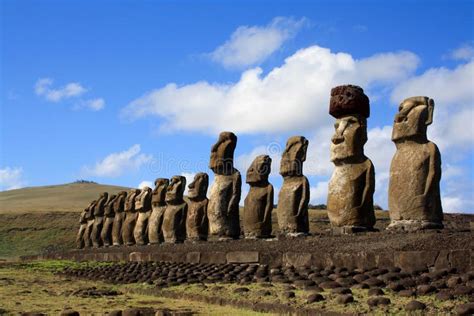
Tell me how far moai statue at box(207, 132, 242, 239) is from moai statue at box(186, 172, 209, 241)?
108 cm

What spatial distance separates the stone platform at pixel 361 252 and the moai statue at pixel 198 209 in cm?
397

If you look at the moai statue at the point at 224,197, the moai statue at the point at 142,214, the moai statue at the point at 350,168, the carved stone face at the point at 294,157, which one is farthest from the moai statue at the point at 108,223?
the moai statue at the point at 350,168

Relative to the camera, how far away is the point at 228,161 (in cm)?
1862

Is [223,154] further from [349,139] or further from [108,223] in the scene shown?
[108,223]

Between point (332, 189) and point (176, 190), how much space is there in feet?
28.7

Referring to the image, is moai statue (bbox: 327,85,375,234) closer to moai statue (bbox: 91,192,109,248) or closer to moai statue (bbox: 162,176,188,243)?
moai statue (bbox: 162,176,188,243)

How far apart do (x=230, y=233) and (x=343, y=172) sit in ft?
17.8

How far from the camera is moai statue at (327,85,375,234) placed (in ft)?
42.5

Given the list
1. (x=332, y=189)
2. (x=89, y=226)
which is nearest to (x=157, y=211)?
(x=89, y=226)

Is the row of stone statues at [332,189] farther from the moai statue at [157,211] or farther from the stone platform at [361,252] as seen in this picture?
the stone platform at [361,252]

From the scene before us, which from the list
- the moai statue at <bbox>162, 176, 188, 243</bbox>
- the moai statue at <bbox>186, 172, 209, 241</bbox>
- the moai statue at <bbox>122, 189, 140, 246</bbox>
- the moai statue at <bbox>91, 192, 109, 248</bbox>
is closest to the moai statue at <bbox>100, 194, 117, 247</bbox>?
the moai statue at <bbox>91, 192, 109, 248</bbox>

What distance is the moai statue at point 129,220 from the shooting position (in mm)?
24663

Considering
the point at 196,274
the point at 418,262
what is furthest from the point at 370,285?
the point at 196,274

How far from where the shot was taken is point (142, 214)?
23.9 metres
